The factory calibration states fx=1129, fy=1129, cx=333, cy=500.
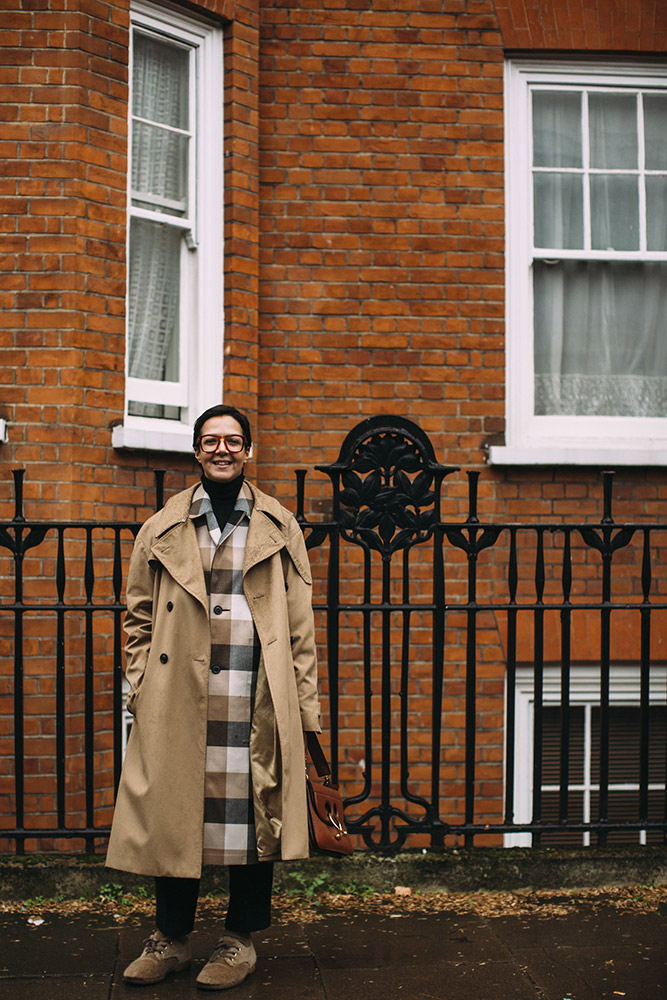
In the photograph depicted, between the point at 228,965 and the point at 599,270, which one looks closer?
the point at 228,965

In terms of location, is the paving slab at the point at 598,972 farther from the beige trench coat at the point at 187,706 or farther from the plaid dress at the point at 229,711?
the plaid dress at the point at 229,711

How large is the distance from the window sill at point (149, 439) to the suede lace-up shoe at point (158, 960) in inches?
94.1

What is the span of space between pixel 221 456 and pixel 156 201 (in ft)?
8.66

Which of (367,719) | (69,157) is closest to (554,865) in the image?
(367,719)

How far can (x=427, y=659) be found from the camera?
5.88 metres

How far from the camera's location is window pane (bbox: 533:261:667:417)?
6312 mm

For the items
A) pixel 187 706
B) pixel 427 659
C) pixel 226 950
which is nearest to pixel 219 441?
pixel 187 706

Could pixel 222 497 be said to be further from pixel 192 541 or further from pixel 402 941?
pixel 402 941

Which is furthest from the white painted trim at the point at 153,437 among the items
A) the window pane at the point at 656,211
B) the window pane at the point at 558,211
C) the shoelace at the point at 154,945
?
the window pane at the point at 656,211

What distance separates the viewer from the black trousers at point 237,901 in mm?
3498

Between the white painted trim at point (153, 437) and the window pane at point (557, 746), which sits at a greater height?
the white painted trim at point (153, 437)

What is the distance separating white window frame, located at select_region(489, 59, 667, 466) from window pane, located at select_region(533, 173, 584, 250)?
0.09 m

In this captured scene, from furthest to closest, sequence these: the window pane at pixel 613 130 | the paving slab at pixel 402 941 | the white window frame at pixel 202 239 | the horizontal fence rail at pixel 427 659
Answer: the window pane at pixel 613 130
the white window frame at pixel 202 239
the horizontal fence rail at pixel 427 659
the paving slab at pixel 402 941

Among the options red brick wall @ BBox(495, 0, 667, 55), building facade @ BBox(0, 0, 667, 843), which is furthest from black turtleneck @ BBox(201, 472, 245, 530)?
red brick wall @ BBox(495, 0, 667, 55)
